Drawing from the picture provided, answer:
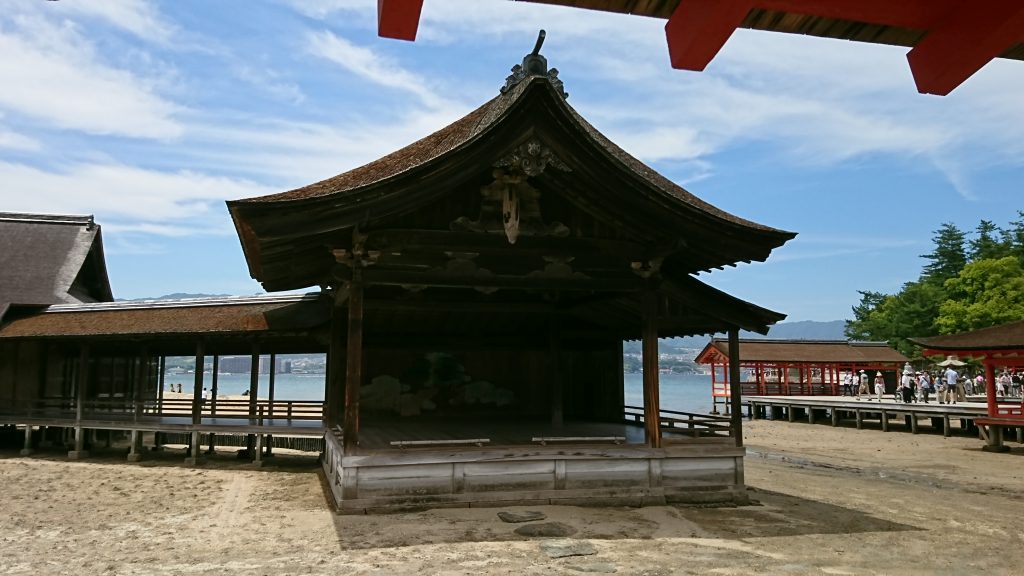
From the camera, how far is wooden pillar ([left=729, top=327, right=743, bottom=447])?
11.4 metres

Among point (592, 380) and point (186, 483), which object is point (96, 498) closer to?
point (186, 483)

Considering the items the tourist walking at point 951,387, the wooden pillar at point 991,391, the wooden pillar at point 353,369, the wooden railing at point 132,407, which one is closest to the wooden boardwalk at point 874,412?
the tourist walking at point 951,387

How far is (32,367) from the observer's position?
1916cm

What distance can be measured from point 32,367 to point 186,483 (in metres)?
8.51

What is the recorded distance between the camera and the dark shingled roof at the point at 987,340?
802 inches

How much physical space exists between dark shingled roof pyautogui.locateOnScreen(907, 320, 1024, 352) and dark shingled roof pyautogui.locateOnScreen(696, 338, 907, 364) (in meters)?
14.4

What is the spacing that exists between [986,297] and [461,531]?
151ft

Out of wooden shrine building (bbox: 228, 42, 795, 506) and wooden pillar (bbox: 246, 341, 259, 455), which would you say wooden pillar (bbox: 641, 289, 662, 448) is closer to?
wooden shrine building (bbox: 228, 42, 795, 506)

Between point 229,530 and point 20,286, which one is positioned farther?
point 20,286

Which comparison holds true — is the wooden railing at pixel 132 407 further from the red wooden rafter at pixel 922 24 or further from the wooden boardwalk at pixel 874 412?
the wooden boardwalk at pixel 874 412

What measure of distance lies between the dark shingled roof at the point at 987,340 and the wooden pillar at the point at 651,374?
1490 cm

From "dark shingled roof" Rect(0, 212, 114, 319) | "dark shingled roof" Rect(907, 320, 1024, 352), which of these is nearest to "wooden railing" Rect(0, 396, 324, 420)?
"dark shingled roof" Rect(0, 212, 114, 319)

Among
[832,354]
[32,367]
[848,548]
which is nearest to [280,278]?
[848,548]

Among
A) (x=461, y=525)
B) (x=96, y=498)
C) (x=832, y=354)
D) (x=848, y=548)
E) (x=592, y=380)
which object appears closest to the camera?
(x=848, y=548)
